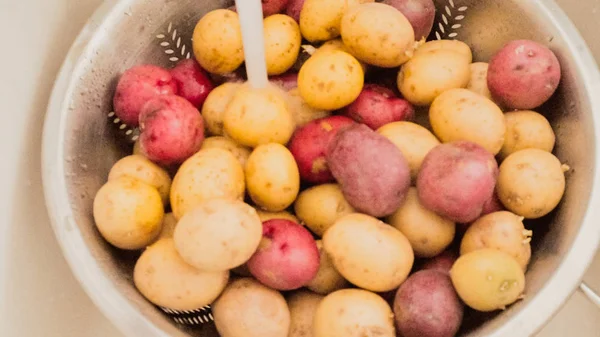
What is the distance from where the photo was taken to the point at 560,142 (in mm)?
728

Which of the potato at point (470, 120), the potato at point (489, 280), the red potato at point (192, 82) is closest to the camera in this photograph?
the potato at point (489, 280)

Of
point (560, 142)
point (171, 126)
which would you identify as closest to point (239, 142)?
point (171, 126)

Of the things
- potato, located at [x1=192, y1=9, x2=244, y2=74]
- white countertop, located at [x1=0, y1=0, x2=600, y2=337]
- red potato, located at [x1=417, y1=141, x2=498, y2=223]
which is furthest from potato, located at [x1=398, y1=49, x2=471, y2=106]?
white countertop, located at [x1=0, y1=0, x2=600, y2=337]

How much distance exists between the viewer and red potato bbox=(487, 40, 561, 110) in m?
0.70

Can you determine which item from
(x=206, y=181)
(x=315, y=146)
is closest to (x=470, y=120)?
(x=315, y=146)

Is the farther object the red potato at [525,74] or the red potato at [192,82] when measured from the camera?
the red potato at [192,82]

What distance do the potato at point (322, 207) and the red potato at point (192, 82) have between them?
0.68 ft

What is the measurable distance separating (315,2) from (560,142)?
36cm

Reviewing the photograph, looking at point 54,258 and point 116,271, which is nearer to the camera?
point 116,271

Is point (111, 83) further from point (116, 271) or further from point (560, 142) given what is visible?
point (560, 142)

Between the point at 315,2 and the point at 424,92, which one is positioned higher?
the point at 315,2

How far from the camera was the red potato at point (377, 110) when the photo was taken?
0.76 meters

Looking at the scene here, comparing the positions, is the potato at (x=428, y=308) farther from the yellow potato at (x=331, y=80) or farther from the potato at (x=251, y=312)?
the yellow potato at (x=331, y=80)

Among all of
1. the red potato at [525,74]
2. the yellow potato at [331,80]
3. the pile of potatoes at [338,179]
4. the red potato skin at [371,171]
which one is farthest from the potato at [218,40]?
the red potato at [525,74]
